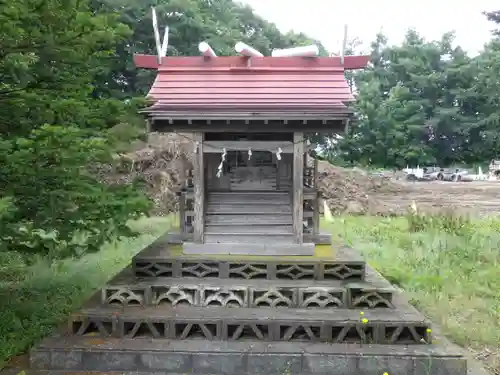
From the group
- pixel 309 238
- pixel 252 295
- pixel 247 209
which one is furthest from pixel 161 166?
pixel 252 295

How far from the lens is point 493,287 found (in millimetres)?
8469

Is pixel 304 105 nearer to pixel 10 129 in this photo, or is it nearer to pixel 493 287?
pixel 10 129

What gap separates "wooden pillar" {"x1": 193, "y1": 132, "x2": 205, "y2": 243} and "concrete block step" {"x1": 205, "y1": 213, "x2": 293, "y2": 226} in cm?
29

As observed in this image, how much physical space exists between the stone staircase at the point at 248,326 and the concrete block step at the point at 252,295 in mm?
14

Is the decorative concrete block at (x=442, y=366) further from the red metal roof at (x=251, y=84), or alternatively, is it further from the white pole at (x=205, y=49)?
the white pole at (x=205, y=49)

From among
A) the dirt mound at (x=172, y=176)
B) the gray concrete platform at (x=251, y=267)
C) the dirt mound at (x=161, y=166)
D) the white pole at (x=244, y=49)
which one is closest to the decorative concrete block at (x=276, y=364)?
the gray concrete platform at (x=251, y=267)

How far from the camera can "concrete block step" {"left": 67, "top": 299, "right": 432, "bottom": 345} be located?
17.8 feet

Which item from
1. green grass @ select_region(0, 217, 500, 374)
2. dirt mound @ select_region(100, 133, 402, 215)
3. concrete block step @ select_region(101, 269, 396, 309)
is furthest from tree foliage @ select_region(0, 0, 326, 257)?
dirt mound @ select_region(100, 133, 402, 215)

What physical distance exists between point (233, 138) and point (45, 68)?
3.88 m

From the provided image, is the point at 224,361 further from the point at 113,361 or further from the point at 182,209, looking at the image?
the point at 182,209

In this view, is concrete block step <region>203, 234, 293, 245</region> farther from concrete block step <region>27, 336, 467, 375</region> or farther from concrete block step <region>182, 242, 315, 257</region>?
concrete block step <region>27, 336, 467, 375</region>

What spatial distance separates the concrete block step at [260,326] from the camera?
543 centimetres

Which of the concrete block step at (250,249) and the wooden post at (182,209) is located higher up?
the wooden post at (182,209)

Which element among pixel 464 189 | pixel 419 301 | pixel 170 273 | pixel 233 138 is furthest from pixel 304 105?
pixel 464 189
